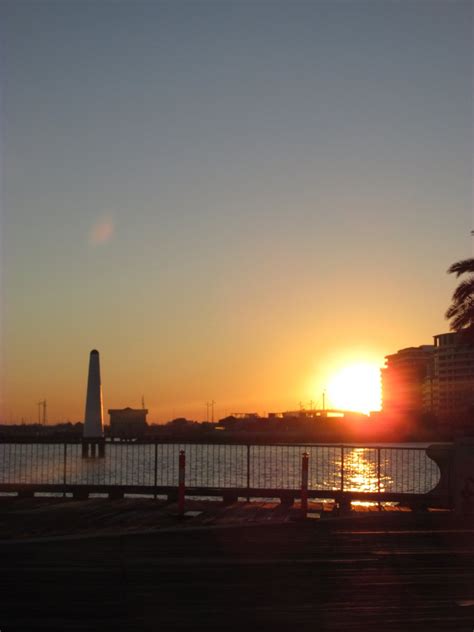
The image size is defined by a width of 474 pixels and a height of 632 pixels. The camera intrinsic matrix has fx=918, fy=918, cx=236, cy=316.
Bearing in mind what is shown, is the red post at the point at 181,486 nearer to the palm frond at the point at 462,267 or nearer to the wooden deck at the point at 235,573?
the wooden deck at the point at 235,573

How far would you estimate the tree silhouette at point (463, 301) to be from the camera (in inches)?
1081

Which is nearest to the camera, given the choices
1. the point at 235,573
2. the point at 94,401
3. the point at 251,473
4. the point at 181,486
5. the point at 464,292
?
the point at 235,573

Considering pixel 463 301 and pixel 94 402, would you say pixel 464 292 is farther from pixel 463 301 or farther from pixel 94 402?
pixel 94 402

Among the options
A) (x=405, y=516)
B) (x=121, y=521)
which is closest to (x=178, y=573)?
(x=121, y=521)

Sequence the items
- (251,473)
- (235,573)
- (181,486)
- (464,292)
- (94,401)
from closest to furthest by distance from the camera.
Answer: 1. (235,573)
2. (181,486)
3. (464,292)
4. (251,473)
5. (94,401)

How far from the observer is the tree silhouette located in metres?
27.5

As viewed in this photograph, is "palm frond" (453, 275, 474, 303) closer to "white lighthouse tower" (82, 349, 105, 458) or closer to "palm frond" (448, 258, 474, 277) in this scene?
"palm frond" (448, 258, 474, 277)

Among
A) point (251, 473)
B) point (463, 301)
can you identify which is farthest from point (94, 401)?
point (463, 301)

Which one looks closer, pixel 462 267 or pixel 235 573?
pixel 235 573

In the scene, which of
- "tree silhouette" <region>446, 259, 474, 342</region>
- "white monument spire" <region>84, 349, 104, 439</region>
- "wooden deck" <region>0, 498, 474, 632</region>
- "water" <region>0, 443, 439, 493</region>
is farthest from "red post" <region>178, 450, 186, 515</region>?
"white monument spire" <region>84, 349, 104, 439</region>

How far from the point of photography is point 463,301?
27.6m

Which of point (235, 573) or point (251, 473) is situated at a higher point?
point (235, 573)

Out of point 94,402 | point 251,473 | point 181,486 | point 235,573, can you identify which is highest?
point 94,402

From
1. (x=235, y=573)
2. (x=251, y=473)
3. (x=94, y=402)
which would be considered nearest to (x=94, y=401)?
(x=94, y=402)
